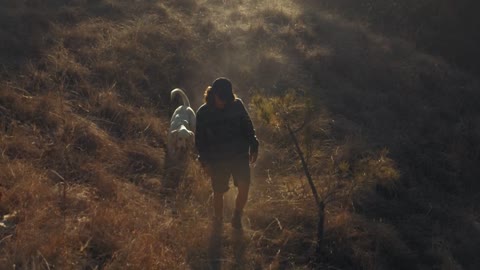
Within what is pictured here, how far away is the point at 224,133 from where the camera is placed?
15.7 ft

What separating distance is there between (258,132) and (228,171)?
2.74 meters

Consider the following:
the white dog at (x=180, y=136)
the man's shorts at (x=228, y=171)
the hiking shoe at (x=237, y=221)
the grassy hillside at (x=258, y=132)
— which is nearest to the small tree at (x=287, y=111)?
the grassy hillside at (x=258, y=132)

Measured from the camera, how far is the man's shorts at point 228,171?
194 inches

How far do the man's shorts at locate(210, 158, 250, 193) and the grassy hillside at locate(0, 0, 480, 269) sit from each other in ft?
1.52

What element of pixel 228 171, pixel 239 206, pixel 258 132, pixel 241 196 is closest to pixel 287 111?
pixel 228 171

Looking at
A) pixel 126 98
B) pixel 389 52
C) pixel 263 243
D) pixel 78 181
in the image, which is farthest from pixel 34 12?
pixel 389 52

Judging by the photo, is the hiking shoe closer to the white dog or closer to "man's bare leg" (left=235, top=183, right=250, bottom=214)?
"man's bare leg" (left=235, top=183, right=250, bottom=214)

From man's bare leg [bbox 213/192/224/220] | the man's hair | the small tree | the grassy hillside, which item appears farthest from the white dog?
the man's hair

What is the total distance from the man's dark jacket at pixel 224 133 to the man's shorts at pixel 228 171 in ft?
0.17

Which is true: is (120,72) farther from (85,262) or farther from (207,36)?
(85,262)

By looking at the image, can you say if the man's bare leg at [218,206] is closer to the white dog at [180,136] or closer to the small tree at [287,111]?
the small tree at [287,111]

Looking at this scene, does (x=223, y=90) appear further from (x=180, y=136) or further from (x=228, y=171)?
(x=180, y=136)

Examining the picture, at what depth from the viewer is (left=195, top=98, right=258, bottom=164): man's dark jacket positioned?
4758 mm

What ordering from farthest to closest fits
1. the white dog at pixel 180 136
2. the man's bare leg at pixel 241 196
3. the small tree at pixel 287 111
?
1. the white dog at pixel 180 136
2. the man's bare leg at pixel 241 196
3. the small tree at pixel 287 111
